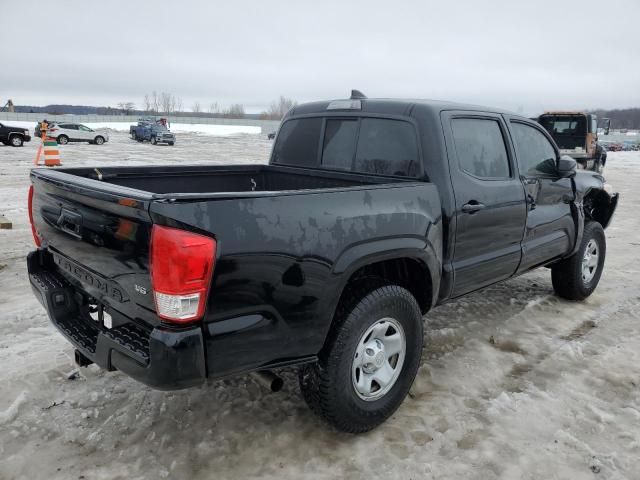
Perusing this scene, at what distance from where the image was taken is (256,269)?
2324mm

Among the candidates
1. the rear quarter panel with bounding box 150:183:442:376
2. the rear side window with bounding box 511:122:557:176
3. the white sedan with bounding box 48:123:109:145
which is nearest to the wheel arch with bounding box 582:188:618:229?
the rear side window with bounding box 511:122:557:176

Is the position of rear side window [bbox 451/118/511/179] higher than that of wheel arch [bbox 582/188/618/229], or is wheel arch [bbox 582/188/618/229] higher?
rear side window [bbox 451/118/511/179]

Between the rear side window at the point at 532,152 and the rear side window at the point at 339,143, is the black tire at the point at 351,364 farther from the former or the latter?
the rear side window at the point at 532,152

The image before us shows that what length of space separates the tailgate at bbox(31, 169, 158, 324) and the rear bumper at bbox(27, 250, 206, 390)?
0.10 m

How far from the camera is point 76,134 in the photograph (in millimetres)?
31391

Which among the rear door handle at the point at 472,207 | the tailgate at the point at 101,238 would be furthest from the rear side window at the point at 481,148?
the tailgate at the point at 101,238

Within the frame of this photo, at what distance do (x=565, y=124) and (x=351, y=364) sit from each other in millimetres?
18840

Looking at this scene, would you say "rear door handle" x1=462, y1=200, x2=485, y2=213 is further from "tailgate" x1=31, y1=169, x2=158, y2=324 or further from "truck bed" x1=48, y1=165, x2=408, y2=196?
"tailgate" x1=31, y1=169, x2=158, y2=324

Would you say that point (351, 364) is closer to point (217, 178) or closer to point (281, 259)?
point (281, 259)

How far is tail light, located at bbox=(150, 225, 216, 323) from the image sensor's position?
212cm

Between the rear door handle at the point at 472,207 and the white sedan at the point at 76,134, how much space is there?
31641mm

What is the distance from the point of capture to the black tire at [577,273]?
16.9 ft

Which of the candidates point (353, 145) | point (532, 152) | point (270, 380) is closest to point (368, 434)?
point (270, 380)

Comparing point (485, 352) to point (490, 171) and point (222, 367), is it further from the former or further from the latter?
point (222, 367)
